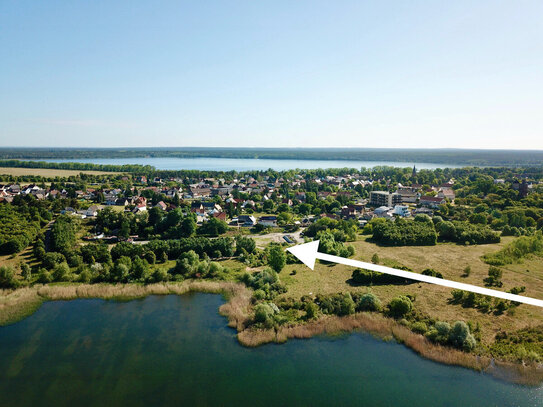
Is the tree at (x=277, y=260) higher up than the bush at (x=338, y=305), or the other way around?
the tree at (x=277, y=260)

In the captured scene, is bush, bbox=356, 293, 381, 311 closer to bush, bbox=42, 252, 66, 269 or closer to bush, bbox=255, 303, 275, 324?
bush, bbox=255, 303, 275, 324

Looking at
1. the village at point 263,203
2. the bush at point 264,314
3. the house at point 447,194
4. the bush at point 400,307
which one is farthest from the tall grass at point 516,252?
the house at point 447,194

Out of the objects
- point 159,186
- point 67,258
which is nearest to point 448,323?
point 67,258

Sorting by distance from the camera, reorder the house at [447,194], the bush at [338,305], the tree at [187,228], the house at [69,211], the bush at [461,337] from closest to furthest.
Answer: the bush at [461,337]
the bush at [338,305]
the tree at [187,228]
the house at [69,211]
the house at [447,194]

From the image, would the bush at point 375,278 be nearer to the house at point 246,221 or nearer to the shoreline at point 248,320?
the shoreline at point 248,320

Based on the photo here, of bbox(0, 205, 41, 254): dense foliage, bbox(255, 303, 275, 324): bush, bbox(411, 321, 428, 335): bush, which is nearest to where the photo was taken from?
bbox(411, 321, 428, 335): bush

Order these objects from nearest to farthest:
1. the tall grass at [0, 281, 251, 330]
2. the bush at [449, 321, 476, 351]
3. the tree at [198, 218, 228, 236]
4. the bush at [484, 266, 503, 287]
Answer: the bush at [449, 321, 476, 351]
the tall grass at [0, 281, 251, 330]
the bush at [484, 266, 503, 287]
the tree at [198, 218, 228, 236]

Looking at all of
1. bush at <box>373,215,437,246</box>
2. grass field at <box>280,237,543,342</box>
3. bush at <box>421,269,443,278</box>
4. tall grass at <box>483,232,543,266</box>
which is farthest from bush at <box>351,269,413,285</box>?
bush at <box>373,215,437,246</box>
